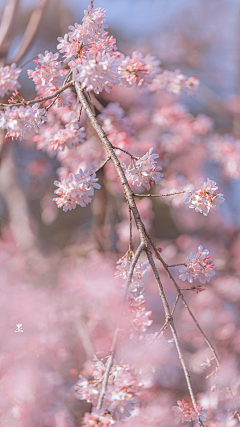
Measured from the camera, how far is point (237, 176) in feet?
5.64

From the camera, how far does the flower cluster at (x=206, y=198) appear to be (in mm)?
482

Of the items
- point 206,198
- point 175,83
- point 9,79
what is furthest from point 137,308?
point 175,83

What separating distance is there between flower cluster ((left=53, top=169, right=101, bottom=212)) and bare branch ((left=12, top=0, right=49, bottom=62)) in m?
1.01

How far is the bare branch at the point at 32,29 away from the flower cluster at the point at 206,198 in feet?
3.79

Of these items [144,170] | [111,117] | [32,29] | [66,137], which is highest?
[32,29]

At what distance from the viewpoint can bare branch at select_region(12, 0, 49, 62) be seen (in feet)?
3.90

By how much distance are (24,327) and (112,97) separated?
152 cm

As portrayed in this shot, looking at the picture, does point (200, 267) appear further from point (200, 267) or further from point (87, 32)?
point (87, 32)

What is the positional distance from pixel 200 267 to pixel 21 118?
0.50 metres

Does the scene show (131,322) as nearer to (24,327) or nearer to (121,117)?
(24,327)

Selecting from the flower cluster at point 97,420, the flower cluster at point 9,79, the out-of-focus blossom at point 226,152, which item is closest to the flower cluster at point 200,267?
the flower cluster at point 97,420

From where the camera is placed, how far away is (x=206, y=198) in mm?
488

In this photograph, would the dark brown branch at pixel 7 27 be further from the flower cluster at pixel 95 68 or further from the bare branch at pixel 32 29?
the flower cluster at pixel 95 68

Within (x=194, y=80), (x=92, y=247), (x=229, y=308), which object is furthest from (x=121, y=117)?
(x=229, y=308)
